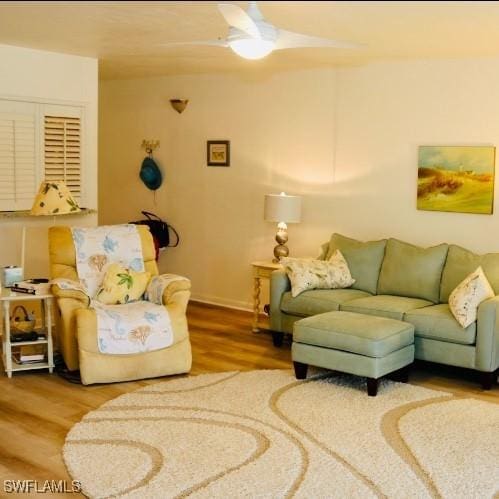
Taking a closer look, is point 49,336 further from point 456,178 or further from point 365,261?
point 456,178

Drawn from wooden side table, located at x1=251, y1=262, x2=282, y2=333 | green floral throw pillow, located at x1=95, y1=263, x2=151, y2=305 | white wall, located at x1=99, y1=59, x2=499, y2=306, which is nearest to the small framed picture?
white wall, located at x1=99, y1=59, x2=499, y2=306

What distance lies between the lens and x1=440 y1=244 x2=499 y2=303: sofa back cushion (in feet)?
17.4

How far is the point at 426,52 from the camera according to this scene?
18.4ft

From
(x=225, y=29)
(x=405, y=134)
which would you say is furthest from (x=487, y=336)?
(x=225, y=29)

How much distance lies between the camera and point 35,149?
244 inches

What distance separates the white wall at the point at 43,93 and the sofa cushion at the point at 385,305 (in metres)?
2.52

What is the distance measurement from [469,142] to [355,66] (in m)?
1.21

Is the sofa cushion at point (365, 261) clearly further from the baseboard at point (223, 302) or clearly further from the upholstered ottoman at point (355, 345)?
the baseboard at point (223, 302)

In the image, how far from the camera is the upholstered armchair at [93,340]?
477 cm

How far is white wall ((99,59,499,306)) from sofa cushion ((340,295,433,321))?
0.80 meters

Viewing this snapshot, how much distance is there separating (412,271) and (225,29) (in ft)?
7.39

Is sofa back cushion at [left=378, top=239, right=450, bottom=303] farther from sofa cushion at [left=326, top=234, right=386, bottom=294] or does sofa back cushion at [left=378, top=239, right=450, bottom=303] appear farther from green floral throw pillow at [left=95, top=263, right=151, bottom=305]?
green floral throw pillow at [left=95, top=263, right=151, bottom=305]

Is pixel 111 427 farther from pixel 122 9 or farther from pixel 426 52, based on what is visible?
pixel 426 52
